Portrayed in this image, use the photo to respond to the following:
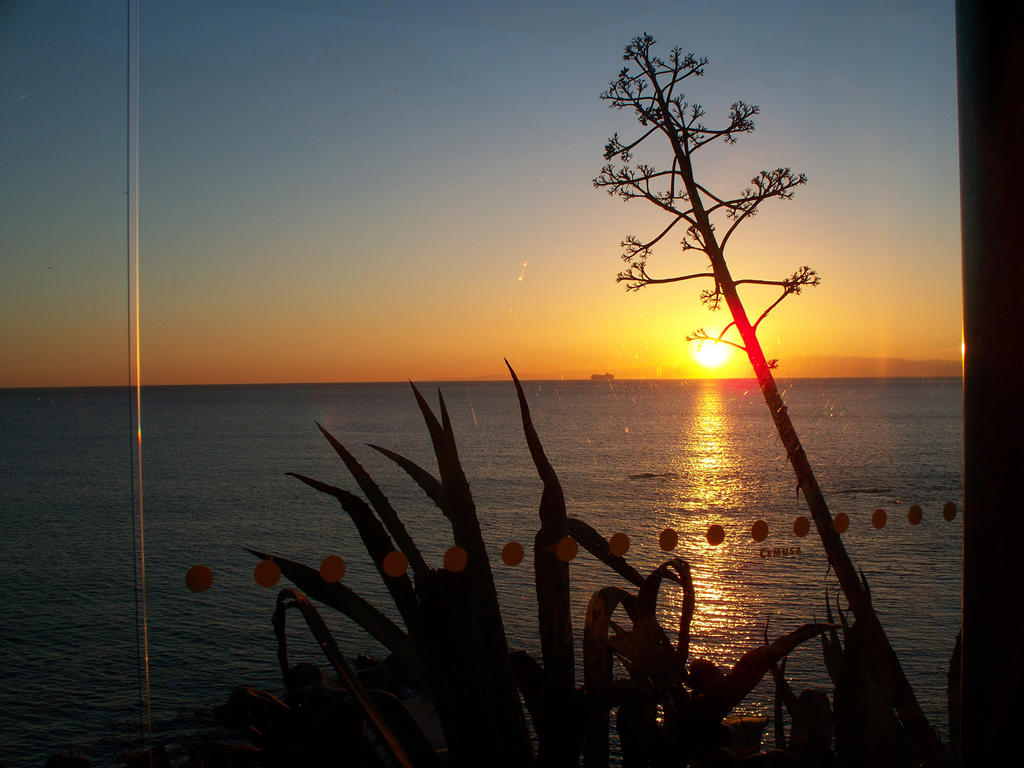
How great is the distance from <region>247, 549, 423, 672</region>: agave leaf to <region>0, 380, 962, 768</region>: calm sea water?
2.44 feet

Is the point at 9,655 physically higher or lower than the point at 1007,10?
lower

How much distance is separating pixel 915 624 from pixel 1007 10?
7.52 meters

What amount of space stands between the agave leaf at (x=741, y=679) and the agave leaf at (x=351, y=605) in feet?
1.33

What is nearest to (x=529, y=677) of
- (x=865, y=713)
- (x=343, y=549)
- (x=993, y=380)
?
(x=865, y=713)

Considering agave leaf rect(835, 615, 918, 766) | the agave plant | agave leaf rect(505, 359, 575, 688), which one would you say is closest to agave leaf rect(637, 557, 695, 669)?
the agave plant

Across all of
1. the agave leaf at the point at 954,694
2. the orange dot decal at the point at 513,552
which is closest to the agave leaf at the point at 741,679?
the agave leaf at the point at 954,694

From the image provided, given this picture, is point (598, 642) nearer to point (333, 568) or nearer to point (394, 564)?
point (394, 564)

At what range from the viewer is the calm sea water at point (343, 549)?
6.95 metres

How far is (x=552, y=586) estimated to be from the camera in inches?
41.8

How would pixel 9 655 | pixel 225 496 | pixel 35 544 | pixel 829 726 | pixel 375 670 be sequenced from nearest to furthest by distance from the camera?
pixel 829 726 < pixel 375 670 < pixel 9 655 < pixel 35 544 < pixel 225 496

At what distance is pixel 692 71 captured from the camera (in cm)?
255

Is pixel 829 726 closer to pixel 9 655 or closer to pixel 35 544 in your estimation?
pixel 9 655

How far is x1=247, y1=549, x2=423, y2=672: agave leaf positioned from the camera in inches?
39.7

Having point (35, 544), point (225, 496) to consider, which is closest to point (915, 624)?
point (35, 544)
